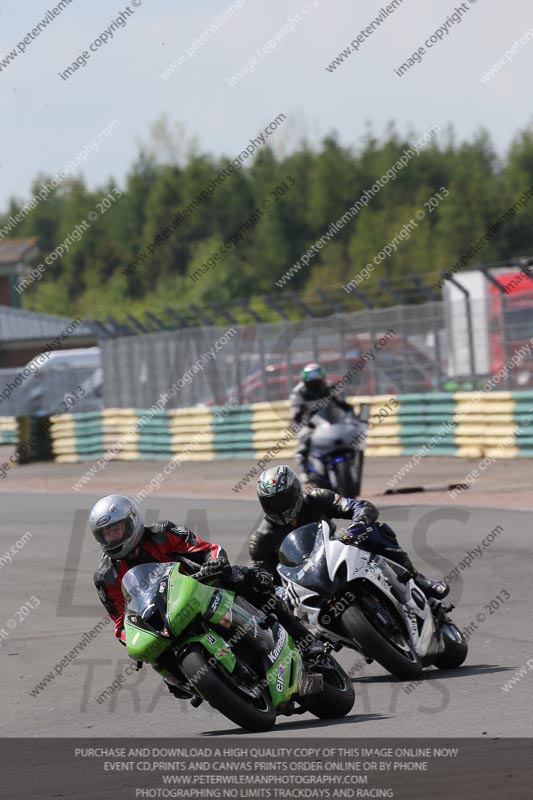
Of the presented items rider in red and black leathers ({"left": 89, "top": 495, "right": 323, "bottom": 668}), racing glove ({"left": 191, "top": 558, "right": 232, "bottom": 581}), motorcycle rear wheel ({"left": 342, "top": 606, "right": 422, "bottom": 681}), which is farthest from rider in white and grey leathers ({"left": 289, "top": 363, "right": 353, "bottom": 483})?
racing glove ({"left": 191, "top": 558, "right": 232, "bottom": 581})

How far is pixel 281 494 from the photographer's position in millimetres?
7855

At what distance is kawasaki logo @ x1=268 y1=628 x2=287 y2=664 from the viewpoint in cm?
656

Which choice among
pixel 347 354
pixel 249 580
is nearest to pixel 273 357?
pixel 347 354

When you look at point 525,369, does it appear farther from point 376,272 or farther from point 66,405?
point 376,272

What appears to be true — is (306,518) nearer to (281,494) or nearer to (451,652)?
(281,494)

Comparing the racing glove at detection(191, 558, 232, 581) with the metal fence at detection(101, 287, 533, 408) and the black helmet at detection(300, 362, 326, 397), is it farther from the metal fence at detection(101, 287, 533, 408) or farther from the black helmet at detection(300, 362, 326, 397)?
the metal fence at detection(101, 287, 533, 408)

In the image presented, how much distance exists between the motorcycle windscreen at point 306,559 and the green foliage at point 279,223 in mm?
60978

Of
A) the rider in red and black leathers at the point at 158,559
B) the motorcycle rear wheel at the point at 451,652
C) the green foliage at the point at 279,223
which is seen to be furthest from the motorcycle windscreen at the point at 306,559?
the green foliage at the point at 279,223

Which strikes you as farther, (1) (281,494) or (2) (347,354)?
(2) (347,354)

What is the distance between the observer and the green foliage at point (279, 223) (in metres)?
76.9
